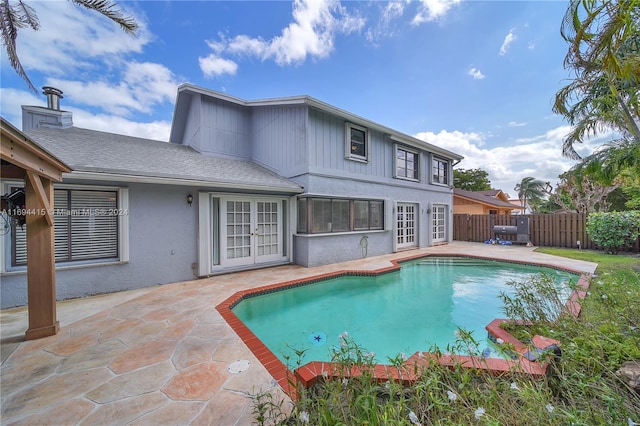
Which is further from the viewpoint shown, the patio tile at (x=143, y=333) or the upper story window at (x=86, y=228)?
the upper story window at (x=86, y=228)

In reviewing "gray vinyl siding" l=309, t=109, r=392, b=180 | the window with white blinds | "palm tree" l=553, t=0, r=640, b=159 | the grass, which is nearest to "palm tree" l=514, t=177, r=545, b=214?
"palm tree" l=553, t=0, r=640, b=159

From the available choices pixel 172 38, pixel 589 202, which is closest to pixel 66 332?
pixel 172 38

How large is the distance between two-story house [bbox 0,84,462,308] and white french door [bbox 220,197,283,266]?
3 centimetres

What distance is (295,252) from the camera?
9211 millimetres

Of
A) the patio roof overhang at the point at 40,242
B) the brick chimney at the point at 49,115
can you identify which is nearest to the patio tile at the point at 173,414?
the patio roof overhang at the point at 40,242

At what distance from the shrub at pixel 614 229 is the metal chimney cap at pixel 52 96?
22.0m

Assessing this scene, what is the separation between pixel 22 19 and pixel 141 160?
10.7 ft

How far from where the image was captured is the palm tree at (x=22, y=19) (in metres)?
4.79

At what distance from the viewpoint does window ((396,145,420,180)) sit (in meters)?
12.2

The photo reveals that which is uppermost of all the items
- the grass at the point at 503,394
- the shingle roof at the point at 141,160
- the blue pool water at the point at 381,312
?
the shingle roof at the point at 141,160

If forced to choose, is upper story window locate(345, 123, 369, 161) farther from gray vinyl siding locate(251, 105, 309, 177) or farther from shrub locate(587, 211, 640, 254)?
shrub locate(587, 211, 640, 254)

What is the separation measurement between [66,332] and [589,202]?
31.3m

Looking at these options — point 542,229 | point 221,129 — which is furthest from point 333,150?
point 542,229

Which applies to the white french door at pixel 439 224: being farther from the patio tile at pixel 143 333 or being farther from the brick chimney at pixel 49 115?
the brick chimney at pixel 49 115
